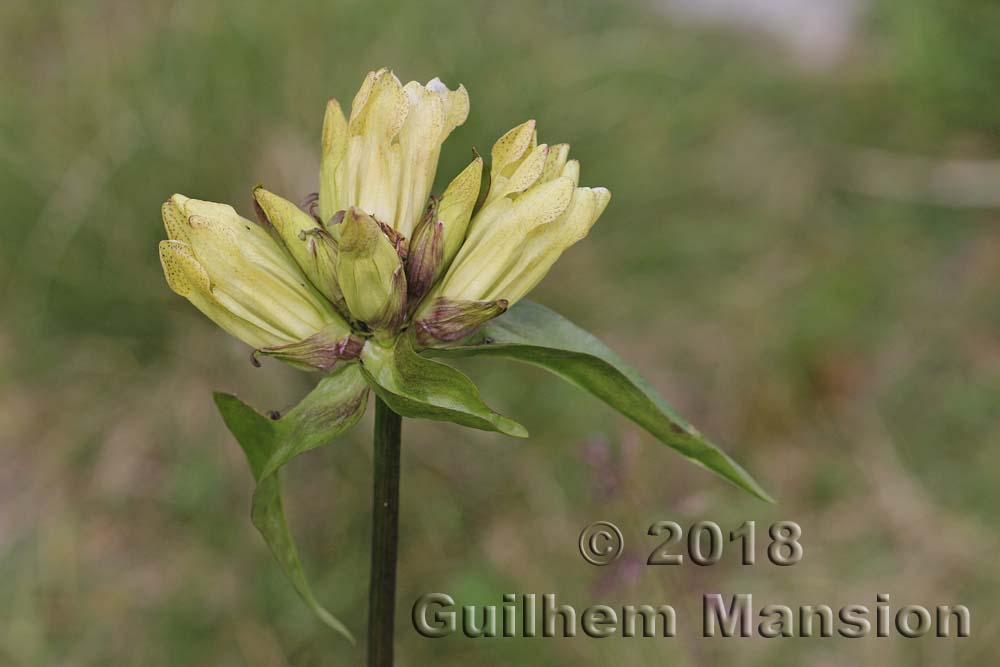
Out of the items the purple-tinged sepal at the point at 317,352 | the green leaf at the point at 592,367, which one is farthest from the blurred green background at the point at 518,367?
the purple-tinged sepal at the point at 317,352

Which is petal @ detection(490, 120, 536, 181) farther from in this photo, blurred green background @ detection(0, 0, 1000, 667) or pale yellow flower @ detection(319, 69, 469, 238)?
blurred green background @ detection(0, 0, 1000, 667)

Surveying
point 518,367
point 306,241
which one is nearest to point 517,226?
point 306,241

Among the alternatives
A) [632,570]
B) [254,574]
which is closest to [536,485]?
[254,574]

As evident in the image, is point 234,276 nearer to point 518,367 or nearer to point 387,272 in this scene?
point 387,272

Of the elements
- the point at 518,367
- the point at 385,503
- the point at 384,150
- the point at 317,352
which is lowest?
the point at 385,503

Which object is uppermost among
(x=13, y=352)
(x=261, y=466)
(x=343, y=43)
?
(x=343, y=43)

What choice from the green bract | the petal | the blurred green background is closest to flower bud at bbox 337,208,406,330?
the green bract

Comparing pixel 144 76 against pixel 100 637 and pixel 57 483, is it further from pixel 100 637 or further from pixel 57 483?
pixel 100 637
